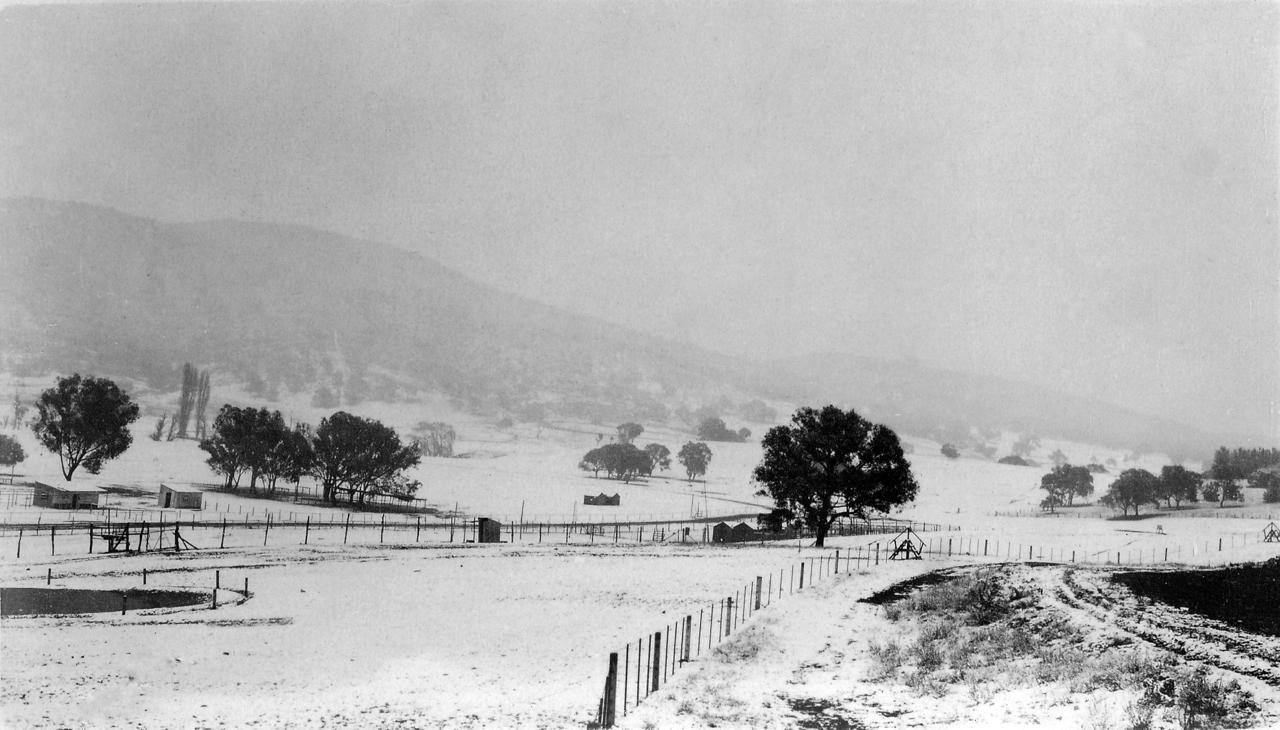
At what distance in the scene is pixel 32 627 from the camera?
28141 millimetres

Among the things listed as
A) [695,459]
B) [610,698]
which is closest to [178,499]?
[610,698]

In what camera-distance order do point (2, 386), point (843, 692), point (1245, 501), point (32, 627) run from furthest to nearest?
point (2, 386)
point (1245, 501)
point (32, 627)
point (843, 692)

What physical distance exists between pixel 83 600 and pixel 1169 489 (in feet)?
413

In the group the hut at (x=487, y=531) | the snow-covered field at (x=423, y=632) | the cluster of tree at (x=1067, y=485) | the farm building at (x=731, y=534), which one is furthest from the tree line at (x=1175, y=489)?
the hut at (x=487, y=531)

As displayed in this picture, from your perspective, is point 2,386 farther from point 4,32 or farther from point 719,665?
point 719,665

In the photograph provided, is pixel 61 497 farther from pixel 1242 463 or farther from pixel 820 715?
pixel 1242 463

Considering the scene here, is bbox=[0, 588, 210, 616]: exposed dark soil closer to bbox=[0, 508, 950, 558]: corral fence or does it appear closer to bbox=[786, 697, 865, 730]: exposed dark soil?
bbox=[0, 508, 950, 558]: corral fence

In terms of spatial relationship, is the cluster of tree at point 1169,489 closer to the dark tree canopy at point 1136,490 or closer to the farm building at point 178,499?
the dark tree canopy at point 1136,490

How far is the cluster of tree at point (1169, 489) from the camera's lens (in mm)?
114938

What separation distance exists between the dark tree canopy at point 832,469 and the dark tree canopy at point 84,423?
232ft

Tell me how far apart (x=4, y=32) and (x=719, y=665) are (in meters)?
28.9

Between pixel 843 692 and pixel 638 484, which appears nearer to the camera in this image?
pixel 843 692

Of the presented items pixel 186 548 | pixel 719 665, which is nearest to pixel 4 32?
pixel 719 665

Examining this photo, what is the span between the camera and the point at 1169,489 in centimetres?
11688
